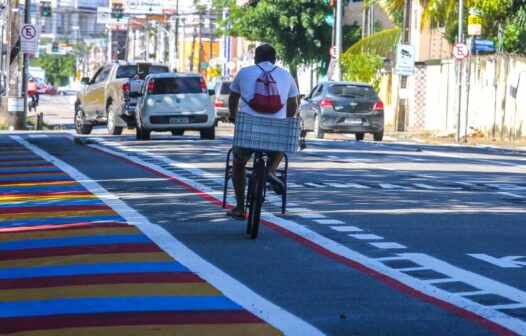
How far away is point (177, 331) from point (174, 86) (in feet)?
90.2

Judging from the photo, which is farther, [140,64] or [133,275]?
[140,64]

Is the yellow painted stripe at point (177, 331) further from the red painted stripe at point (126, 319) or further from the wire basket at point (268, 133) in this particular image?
the wire basket at point (268, 133)

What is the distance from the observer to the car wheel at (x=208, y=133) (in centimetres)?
3562

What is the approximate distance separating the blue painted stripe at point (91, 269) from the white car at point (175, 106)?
23977 mm

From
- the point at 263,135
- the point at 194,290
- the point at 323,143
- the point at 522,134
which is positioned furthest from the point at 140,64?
the point at 194,290

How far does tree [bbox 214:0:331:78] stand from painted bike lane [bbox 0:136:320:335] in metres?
52.7

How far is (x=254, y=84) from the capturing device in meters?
13.6

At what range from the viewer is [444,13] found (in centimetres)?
4650

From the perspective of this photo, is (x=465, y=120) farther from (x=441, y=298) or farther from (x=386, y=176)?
(x=441, y=298)

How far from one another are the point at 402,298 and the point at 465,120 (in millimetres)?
32956

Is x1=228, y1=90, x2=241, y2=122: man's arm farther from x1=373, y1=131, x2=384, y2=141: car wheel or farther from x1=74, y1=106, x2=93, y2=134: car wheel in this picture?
x1=74, y1=106, x2=93, y2=134: car wheel

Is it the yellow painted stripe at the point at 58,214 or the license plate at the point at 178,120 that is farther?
the license plate at the point at 178,120

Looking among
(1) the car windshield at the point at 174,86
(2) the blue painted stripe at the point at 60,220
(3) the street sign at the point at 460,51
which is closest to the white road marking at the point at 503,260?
(2) the blue painted stripe at the point at 60,220

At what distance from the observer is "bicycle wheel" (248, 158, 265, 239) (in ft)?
42.4
